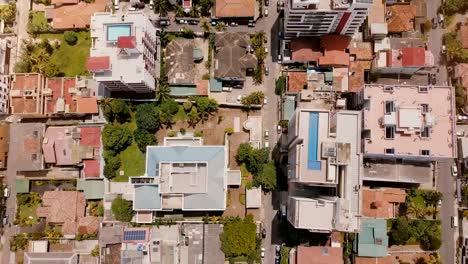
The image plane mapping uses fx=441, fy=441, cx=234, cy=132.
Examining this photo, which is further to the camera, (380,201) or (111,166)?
(111,166)

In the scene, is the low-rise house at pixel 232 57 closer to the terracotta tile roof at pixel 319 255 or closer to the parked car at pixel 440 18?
the terracotta tile roof at pixel 319 255

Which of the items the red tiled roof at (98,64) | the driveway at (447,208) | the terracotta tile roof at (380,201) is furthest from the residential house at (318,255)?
the red tiled roof at (98,64)

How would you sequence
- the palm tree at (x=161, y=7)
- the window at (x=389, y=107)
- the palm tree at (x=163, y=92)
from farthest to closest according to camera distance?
the palm tree at (x=161, y=7)
the palm tree at (x=163, y=92)
the window at (x=389, y=107)

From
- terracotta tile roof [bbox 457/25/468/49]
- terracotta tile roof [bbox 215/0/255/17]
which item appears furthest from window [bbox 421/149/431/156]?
terracotta tile roof [bbox 215/0/255/17]

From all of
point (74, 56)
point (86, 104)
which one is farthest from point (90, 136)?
point (74, 56)

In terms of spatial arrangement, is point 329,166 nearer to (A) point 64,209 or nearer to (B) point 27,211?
(A) point 64,209

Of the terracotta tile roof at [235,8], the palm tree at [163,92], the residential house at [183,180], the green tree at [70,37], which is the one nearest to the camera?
the residential house at [183,180]
